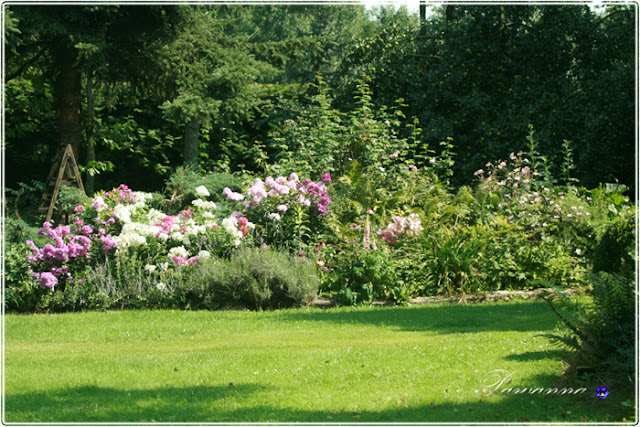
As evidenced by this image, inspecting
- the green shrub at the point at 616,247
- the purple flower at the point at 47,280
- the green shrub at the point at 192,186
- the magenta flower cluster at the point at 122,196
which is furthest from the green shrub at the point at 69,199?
the green shrub at the point at 616,247

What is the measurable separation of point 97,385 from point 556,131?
9.67 m

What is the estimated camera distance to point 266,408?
3.70m

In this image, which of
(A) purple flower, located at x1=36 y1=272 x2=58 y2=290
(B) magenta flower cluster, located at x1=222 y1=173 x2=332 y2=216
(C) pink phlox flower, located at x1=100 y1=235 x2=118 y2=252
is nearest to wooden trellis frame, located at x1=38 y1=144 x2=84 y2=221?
(C) pink phlox flower, located at x1=100 y1=235 x2=118 y2=252

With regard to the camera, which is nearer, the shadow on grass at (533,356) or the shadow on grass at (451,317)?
the shadow on grass at (533,356)

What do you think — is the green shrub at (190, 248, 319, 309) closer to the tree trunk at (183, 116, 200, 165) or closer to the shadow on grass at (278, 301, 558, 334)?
the shadow on grass at (278, 301, 558, 334)

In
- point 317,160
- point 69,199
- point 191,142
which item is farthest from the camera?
point 191,142

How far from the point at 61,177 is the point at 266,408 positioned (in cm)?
744

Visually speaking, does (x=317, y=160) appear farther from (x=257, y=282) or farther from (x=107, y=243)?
(x=107, y=243)

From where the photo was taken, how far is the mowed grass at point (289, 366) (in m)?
3.63

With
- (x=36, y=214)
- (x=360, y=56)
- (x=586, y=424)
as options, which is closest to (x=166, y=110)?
(x=36, y=214)

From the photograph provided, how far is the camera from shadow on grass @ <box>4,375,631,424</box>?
3.46 meters

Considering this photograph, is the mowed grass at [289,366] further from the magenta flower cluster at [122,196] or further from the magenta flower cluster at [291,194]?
the magenta flower cluster at [122,196]

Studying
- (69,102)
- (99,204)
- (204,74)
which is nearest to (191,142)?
(204,74)

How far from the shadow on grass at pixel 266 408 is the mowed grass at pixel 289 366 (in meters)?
0.01
